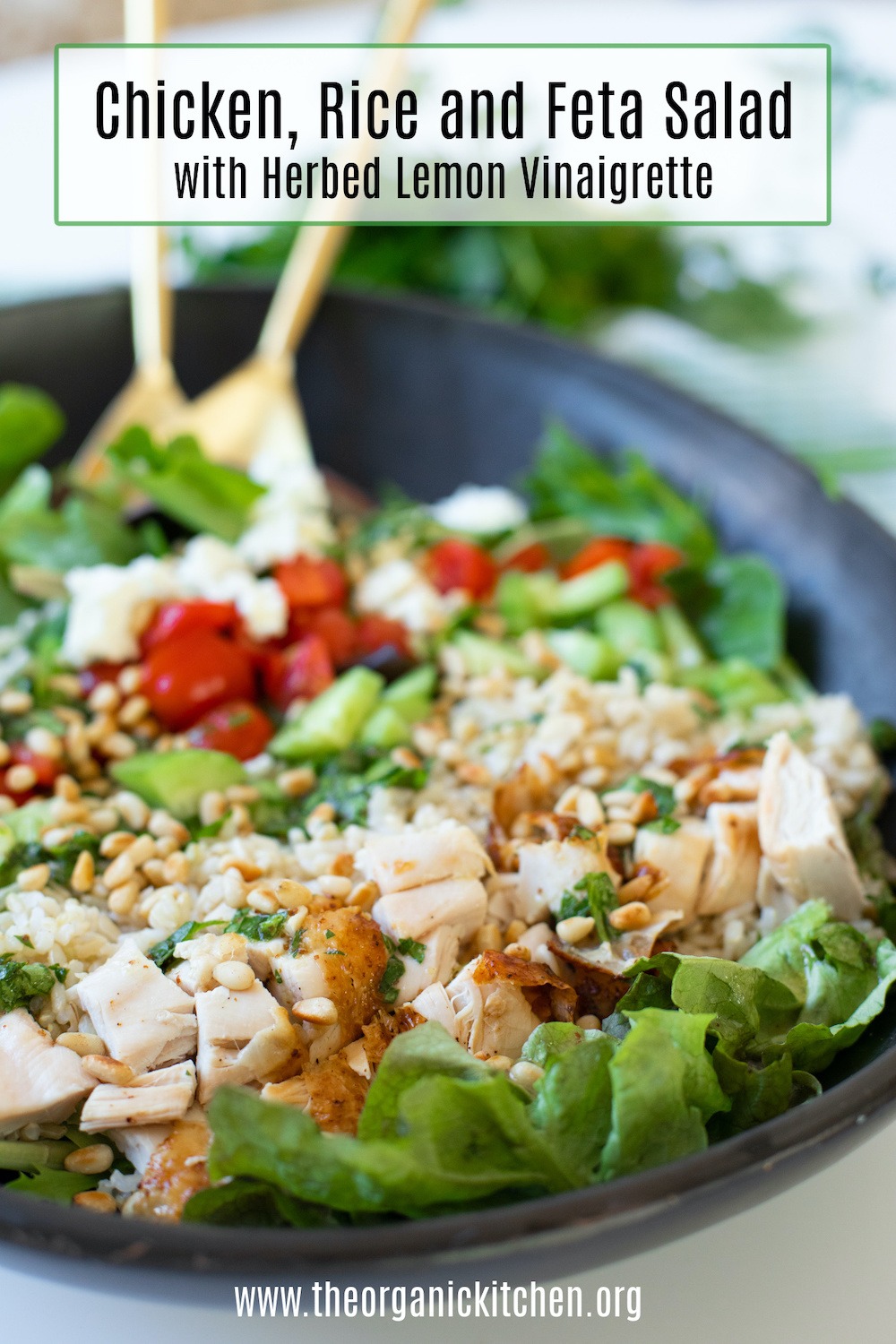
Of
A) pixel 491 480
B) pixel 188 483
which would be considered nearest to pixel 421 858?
pixel 188 483

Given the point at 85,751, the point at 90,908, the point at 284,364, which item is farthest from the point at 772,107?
the point at 90,908

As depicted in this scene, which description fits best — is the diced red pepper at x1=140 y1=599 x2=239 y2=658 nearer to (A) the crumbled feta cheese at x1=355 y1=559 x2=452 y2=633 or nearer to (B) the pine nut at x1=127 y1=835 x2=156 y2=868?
(A) the crumbled feta cheese at x1=355 y1=559 x2=452 y2=633

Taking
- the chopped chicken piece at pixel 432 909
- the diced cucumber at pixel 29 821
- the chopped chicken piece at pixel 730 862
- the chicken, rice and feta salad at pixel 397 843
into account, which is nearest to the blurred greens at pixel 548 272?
the chicken, rice and feta salad at pixel 397 843

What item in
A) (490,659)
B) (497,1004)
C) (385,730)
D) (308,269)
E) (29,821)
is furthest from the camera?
(308,269)

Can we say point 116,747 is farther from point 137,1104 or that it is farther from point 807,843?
point 807,843

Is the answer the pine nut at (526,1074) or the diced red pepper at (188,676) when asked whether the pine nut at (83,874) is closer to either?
the diced red pepper at (188,676)

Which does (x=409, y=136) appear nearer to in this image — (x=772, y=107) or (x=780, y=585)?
(x=772, y=107)
